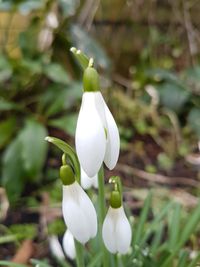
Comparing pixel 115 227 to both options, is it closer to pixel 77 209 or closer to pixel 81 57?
pixel 77 209

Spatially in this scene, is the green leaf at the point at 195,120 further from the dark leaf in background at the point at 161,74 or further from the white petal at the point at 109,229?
the white petal at the point at 109,229

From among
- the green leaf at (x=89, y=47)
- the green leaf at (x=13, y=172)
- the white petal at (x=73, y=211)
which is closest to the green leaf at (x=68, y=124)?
the green leaf at (x=13, y=172)

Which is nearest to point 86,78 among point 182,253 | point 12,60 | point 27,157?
point 182,253

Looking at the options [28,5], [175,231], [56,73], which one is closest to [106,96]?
[56,73]

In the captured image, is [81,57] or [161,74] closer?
[81,57]

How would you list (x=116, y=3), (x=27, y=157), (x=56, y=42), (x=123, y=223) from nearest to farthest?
(x=123, y=223) < (x=27, y=157) < (x=56, y=42) < (x=116, y=3)

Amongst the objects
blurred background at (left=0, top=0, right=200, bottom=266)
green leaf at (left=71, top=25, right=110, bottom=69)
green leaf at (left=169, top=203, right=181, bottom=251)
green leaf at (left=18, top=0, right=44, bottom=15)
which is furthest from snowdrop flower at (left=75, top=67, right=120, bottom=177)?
green leaf at (left=71, top=25, right=110, bottom=69)

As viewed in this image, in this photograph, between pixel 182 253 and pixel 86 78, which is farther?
pixel 182 253

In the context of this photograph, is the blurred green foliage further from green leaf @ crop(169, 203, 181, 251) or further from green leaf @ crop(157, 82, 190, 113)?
green leaf @ crop(169, 203, 181, 251)

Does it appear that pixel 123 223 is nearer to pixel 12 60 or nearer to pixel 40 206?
pixel 40 206
